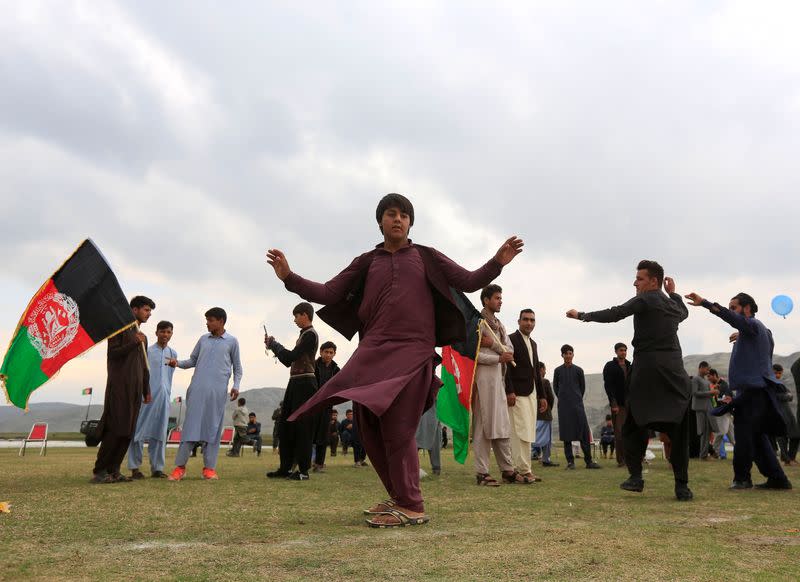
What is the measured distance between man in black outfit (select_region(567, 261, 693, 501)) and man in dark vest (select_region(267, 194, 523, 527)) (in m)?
1.75

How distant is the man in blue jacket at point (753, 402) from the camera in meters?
6.89

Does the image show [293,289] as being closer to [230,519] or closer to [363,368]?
[363,368]

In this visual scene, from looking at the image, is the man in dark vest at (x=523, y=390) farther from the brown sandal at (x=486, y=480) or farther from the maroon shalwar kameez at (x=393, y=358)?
the maroon shalwar kameez at (x=393, y=358)

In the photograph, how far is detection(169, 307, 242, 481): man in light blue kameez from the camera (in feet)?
26.3

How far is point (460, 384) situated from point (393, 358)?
156 inches

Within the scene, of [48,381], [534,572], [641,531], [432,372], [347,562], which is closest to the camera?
[534,572]

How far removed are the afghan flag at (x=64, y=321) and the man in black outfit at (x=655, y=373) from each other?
14.2 ft

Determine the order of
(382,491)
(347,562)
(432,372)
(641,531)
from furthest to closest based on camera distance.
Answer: (382,491) → (432,372) → (641,531) → (347,562)

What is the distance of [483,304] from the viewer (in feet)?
26.6

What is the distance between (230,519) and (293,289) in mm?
1497

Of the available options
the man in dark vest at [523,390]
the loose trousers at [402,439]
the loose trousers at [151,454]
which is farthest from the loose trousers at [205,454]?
the loose trousers at [402,439]

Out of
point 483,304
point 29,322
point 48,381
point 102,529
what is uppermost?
point 483,304

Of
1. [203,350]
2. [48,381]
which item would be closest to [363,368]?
[48,381]

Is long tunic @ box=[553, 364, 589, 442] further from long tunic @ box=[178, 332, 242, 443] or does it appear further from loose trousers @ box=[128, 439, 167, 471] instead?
loose trousers @ box=[128, 439, 167, 471]
